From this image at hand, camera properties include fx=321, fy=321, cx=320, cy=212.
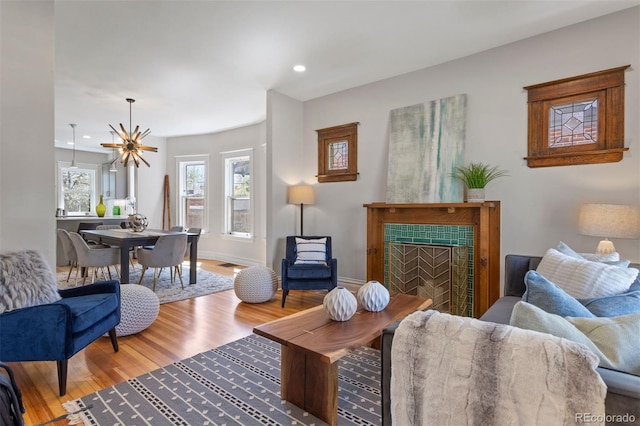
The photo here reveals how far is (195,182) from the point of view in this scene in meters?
7.45

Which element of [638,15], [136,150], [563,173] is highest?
[638,15]

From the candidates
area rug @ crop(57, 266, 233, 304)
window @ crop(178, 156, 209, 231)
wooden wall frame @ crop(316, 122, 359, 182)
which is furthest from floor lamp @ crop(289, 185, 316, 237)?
window @ crop(178, 156, 209, 231)

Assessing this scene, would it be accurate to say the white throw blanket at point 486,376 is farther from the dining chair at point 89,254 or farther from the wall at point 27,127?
the dining chair at point 89,254

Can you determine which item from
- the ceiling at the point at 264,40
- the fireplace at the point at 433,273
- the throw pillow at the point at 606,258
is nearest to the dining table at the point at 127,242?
the ceiling at the point at 264,40

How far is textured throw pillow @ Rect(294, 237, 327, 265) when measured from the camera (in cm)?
407

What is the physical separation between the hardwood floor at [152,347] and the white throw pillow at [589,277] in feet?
8.28

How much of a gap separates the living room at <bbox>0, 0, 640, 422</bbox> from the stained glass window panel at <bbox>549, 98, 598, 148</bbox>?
8.5 inches

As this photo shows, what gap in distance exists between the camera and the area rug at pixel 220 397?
1762 mm

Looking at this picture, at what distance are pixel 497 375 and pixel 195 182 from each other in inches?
296

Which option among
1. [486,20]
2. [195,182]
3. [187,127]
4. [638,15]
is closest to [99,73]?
[187,127]

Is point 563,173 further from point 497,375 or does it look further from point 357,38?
point 497,375

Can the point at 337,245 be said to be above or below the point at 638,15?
below

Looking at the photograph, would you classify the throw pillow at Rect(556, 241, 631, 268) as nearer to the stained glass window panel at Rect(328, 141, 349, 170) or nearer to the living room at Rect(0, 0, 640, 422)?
the living room at Rect(0, 0, 640, 422)

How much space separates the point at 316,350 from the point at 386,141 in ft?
10.2
